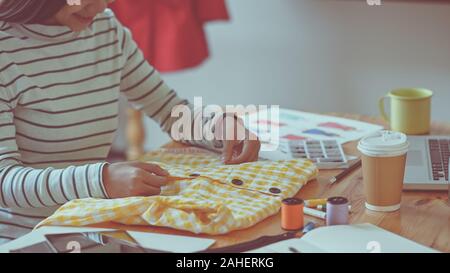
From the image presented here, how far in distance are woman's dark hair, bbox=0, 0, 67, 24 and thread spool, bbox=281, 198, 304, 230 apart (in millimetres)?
607

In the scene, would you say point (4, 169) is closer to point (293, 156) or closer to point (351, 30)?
point (293, 156)

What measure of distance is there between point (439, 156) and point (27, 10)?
0.81 meters

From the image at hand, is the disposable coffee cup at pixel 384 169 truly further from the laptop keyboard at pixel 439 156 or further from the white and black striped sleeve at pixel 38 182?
the white and black striped sleeve at pixel 38 182

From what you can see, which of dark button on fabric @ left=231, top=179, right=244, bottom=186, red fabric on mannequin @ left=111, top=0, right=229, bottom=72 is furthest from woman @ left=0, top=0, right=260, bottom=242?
red fabric on mannequin @ left=111, top=0, right=229, bottom=72

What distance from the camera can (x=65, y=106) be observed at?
1596mm

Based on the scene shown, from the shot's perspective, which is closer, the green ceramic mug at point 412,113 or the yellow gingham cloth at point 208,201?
the yellow gingham cloth at point 208,201

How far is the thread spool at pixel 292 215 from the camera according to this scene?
1223 millimetres

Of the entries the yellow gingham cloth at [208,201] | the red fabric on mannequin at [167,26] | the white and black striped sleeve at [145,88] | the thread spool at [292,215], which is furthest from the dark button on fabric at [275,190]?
the red fabric on mannequin at [167,26]

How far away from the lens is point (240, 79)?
10.3 ft

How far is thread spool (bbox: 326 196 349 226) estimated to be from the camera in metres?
1.22

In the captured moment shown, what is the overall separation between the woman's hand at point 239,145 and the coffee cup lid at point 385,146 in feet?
0.99

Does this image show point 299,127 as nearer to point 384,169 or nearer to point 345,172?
point 345,172

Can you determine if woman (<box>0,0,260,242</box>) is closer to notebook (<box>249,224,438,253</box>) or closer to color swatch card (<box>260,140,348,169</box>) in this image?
color swatch card (<box>260,140,348,169</box>)

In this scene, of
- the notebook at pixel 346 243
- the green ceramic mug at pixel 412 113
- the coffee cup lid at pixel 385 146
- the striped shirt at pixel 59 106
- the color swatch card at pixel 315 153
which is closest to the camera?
the notebook at pixel 346 243
